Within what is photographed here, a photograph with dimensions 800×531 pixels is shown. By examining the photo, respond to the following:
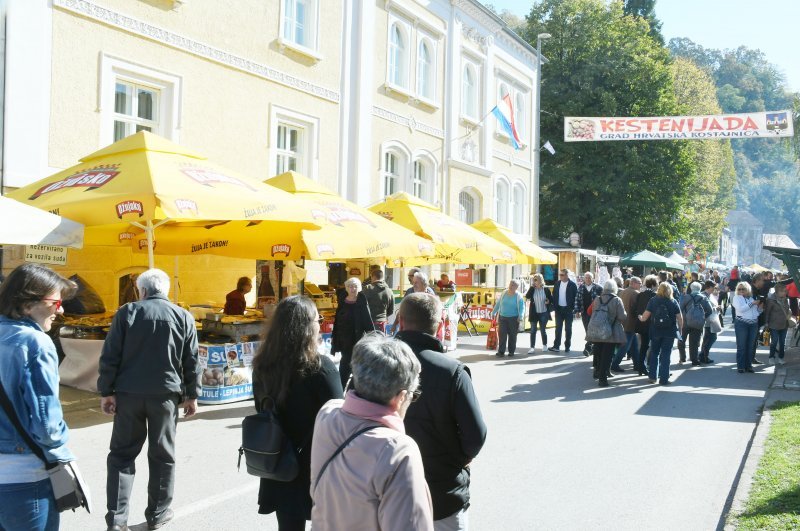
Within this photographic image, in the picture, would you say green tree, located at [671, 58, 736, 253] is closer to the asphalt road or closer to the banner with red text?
the banner with red text

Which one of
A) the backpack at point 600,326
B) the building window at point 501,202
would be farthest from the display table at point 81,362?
the building window at point 501,202

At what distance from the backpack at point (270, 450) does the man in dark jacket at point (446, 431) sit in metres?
0.59

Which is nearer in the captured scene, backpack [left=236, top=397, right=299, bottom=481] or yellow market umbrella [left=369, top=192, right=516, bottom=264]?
backpack [left=236, top=397, right=299, bottom=481]

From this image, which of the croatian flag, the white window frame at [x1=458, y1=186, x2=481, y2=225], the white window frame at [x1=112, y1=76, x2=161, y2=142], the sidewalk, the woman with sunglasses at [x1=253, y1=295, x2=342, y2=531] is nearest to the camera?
the woman with sunglasses at [x1=253, y1=295, x2=342, y2=531]

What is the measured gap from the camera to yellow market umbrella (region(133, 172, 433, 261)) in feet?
33.3

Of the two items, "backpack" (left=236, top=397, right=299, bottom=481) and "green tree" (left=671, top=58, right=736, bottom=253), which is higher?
"green tree" (left=671, top=58, right=736, bottom=253)

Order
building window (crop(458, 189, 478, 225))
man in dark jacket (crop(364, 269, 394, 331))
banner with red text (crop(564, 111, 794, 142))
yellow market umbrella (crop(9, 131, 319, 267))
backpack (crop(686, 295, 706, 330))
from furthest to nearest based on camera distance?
building window (crop(458, 189, 478, 225))
banner with red text (crop(564, 111, 794, 142))
backpack (crop(686, 295, 706, 330))
man in dark jacket (crop(364, 269, 394, 331))
yellow market umbrella (crop(9, 131, 319, 267))

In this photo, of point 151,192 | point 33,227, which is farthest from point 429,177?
point 33,227

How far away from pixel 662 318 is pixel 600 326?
1.17m

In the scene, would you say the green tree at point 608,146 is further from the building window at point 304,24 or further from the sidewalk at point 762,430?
the building window at point 304,24

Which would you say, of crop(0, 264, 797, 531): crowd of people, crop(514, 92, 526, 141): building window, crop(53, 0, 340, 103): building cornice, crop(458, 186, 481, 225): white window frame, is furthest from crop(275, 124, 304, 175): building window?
crop(514, 92, 526, 141): building window

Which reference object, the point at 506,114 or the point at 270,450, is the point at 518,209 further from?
the point at 270,450

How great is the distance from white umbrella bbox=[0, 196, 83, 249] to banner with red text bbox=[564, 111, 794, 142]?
18.4 meters

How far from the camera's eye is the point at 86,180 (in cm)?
830
